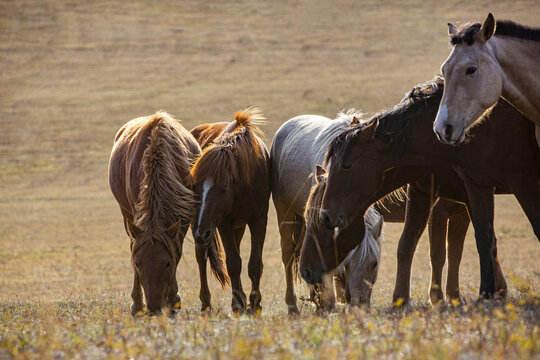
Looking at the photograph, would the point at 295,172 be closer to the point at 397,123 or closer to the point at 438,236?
the point at 438,236

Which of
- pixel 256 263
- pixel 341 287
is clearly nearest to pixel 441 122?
pixel 341 287

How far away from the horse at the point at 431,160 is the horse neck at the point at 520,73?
37cm

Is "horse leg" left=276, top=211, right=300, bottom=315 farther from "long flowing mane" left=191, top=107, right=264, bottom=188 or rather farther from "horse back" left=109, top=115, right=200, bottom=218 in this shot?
"horse back" left=109, top=115, right=200, bottom=218

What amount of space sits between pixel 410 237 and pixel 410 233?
4 centimetres

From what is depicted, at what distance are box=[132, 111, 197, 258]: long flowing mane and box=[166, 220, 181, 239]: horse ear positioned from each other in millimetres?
56

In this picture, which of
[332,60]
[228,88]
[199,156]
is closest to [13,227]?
[199,156]

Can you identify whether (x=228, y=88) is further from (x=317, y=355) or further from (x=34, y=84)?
(x=317, y=355)

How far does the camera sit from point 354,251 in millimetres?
6266

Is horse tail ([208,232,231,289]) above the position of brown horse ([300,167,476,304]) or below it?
below

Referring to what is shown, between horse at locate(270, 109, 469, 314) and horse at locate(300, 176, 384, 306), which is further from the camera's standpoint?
horse at locate(270, 109, 469, 314)

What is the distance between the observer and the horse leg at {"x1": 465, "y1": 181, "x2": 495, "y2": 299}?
5.29 meters

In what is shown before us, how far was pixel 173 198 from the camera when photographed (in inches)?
253

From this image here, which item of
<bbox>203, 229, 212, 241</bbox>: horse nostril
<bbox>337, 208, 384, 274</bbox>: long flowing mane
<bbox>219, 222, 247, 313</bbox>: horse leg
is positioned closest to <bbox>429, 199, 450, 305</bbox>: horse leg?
<bbox>337, 208, 384, 274</bbox>: long flowing mane

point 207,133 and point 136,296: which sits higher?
point 207,133
